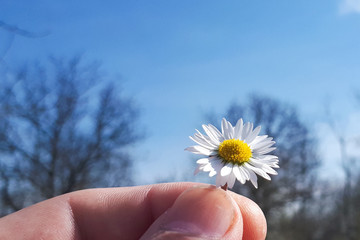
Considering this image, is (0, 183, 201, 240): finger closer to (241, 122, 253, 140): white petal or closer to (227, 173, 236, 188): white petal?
(241, 122, 253, 140): white petal

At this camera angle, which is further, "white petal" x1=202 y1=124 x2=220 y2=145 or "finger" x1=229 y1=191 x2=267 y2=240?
"finger" x1=229 y1=191 x2=267 y2=240

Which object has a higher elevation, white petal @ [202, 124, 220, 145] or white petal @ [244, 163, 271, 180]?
white petal @ [202, 124, 220, 145]

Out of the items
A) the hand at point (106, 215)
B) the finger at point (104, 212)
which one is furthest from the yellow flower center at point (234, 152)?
the finger at point (104, 212)

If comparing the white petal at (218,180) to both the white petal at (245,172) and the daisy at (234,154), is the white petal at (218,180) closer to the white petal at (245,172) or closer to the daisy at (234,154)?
the daisy at (234,154)

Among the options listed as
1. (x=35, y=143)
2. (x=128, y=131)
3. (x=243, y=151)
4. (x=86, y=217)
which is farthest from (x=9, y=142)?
(x=243, y=151)

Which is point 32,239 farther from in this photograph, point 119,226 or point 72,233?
point 119,226

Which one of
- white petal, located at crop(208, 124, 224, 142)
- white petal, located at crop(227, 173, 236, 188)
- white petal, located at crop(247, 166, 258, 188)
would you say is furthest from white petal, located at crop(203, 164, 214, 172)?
white petal, located at crop(208, 124, 224, 142)
